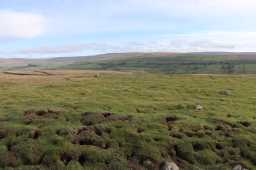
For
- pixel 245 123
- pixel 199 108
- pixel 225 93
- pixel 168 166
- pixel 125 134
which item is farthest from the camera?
pixel 225 93

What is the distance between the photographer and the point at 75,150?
20.3m

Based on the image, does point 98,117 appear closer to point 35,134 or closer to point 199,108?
point 35,134

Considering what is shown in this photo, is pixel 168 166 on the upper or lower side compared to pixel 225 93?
lower

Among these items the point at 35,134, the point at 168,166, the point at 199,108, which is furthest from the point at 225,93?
the point at 35,134

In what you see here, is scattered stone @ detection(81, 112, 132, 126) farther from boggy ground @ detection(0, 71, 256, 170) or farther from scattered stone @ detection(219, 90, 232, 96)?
scattered stone @ detection(219, 90, 232, 96)

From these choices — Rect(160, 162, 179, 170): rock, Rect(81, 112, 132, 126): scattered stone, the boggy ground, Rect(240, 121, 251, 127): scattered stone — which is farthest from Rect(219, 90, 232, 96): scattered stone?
Rect(160, 162, 179, 170): rock

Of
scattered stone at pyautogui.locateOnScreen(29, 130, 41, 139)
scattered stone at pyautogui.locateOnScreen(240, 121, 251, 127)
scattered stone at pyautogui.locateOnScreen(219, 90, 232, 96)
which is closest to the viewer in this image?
scattered stone at pyautogui.locateOnScreen(29, 130, 41, 139)

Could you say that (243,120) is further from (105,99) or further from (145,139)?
(105,99)

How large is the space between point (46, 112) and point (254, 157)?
15253 millimetres

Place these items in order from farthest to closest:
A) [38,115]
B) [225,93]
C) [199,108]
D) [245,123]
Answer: [225,93], [199,108], [38,115], [245,123]

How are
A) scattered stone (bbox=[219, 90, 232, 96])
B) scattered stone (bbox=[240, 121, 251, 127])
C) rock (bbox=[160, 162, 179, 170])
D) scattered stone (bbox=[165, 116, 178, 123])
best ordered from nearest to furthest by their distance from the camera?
1. rock (bbox=[160, 162, 179, 170])
2. scattered stone (bbox=[240, 121, 251, 127])
3. scattered stone (bbox=[165, 116, 178, 123])
4. scattered stone (bbox=[219, 90, 232, 96])

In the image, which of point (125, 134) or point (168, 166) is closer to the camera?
point (168, 166)

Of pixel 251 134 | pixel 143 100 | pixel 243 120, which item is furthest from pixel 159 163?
pixel 143 100

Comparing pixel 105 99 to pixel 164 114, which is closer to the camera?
pixel 164 114
